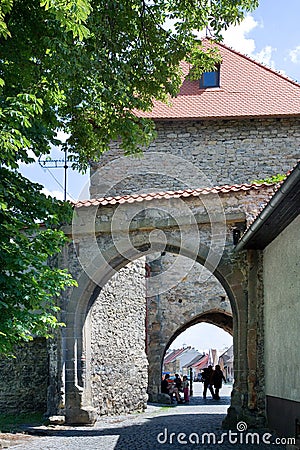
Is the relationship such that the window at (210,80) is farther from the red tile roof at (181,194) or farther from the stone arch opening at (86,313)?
the stone arch opening at (86,313)

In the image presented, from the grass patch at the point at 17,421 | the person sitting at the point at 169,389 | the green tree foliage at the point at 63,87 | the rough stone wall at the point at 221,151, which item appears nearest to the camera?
the green tree foliage at the point at 63,87

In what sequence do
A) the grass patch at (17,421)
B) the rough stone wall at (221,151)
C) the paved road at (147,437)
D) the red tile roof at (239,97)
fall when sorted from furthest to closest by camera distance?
1. the rough stone wall at (221,151)
2. the red tile roof at (239,97)
3. the grass patch at (17,421)
4. the paved road at (147,437)

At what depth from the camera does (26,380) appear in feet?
39.9

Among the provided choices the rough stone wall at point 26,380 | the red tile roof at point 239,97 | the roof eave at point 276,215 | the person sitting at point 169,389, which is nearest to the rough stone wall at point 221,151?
the red tile roof at point 239,97

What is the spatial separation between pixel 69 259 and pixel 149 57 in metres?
4.00

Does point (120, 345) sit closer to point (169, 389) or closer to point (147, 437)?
point (147, 437)

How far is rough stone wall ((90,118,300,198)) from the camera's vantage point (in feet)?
53.2

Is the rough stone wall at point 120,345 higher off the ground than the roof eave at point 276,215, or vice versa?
the roof eave at point 276,215

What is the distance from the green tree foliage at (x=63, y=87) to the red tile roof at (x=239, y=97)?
6.68 meters

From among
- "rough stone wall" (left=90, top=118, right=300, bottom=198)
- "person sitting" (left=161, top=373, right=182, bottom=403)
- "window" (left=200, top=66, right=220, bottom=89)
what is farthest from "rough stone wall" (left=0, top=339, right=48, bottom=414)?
"window" (left=200, top=66, right=220, bottom=89)

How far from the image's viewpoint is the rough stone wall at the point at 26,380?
1205 centimetres

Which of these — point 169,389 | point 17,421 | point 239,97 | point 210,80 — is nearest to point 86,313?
→ point 17,421

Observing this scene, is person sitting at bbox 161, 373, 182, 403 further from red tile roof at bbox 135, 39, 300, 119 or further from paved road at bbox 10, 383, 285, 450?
red tile roof at bbox 135, 39, 300, 119

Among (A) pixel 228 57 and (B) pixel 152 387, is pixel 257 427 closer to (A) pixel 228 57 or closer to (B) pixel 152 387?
(B) pixel 152 387
